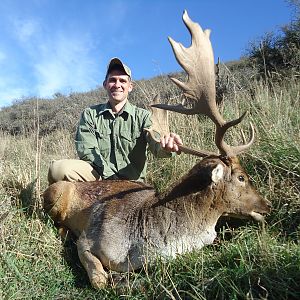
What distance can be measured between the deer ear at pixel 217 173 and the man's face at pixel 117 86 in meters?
2.09

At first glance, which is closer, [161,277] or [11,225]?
[161,277]

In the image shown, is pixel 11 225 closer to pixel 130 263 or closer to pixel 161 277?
pixel 130 263

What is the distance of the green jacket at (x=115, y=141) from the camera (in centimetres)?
573

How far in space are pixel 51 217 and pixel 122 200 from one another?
1032mm

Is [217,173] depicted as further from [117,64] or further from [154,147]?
[117,64]

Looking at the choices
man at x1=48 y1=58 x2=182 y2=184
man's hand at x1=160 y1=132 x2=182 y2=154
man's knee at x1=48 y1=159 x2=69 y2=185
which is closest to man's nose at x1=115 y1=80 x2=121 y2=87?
man at x1=48 y1=58 x2=182 y2=184

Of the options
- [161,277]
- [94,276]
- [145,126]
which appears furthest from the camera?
[145,126]

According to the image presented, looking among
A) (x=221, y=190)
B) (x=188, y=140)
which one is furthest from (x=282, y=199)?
(x=188, y=140)

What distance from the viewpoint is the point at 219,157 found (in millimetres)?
4461

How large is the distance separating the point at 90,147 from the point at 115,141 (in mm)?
333

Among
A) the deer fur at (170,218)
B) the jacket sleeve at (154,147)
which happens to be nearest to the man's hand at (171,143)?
the deer fur at (170,218)

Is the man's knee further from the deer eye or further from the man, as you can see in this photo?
the deer eye

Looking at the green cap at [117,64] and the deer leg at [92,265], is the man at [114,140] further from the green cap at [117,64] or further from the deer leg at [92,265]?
the deer leg at [92,265]

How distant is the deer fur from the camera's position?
4113 millimetres
